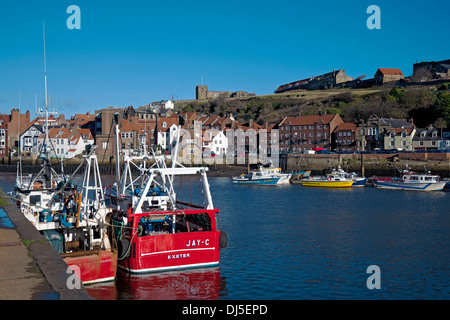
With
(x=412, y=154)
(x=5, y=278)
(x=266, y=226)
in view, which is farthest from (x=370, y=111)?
(x=5, y=278)

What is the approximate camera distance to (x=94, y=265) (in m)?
18.1

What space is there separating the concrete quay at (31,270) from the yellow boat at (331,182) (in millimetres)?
53669

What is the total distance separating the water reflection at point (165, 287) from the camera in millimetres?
17484

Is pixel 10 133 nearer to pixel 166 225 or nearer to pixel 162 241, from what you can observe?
pixel 166 225

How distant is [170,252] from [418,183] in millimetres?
49035

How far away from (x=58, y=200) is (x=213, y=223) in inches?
381

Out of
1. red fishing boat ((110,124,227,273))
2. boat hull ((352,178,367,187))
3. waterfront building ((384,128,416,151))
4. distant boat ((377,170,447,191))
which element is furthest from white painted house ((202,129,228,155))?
red fishing boat ((110,124,227,273))

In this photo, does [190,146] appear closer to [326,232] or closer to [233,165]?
[233,165]

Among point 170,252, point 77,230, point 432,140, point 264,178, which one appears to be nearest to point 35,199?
point 77,230

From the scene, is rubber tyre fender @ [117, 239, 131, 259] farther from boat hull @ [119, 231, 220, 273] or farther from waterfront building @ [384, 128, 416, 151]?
waterfront building @ [384, 128, 416, 151]

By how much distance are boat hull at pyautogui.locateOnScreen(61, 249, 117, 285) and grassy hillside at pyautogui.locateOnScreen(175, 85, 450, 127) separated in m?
89.8

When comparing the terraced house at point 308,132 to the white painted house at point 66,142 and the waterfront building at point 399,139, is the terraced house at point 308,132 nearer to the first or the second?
the waterfront building at point 399,139

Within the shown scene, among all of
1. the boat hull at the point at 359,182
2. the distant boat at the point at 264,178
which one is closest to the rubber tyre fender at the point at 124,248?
the boat hull at the point at 359,182

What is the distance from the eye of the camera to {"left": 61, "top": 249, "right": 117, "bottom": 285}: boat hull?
1761cm
